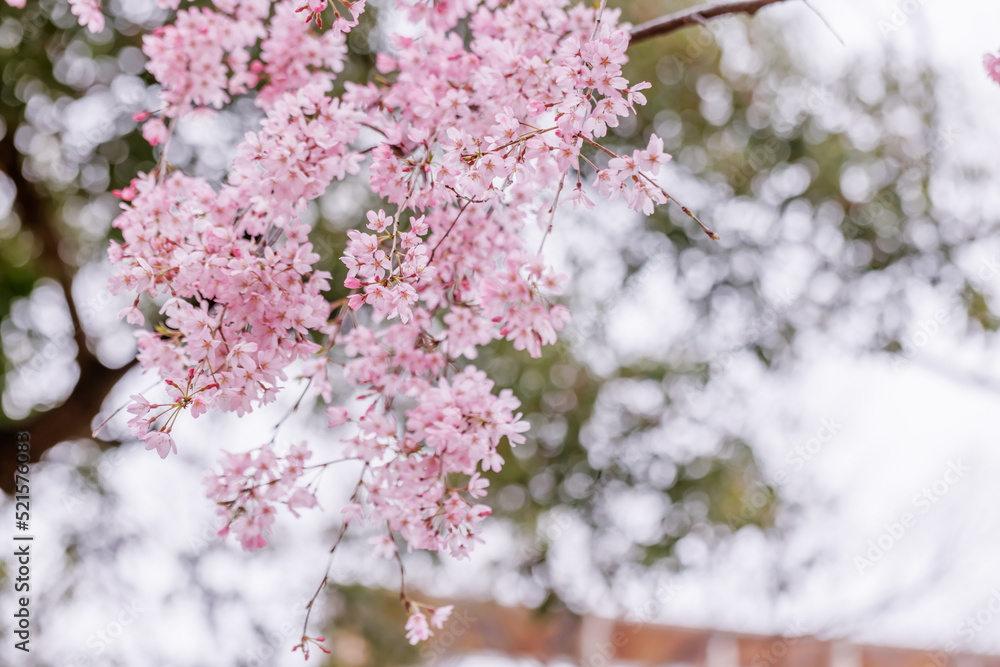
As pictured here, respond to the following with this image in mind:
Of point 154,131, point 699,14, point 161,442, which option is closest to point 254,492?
point 161,442

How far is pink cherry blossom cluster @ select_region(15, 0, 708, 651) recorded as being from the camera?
1122 millimetres

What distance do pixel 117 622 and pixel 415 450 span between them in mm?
3356

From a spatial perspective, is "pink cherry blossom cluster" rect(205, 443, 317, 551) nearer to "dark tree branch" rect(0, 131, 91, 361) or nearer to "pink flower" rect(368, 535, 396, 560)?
"pink flower" rect(368, 535, 396, 560)

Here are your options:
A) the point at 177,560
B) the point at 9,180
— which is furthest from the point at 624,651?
the point at 9,180

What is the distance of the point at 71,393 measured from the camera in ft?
11.5

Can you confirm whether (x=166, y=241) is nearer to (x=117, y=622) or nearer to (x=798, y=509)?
(x=117, y=622)

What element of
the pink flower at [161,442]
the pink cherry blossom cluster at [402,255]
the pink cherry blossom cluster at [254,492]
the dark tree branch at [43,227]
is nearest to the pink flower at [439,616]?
the pink cherry blossom cluster at [402,255]

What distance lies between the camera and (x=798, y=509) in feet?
16.9

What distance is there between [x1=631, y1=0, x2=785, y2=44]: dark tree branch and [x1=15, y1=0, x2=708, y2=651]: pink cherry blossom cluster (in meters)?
0.17

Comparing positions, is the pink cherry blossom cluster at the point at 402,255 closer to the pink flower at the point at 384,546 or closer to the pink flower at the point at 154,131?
the pink flower at the point at 384,546

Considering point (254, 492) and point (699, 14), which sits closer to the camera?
point (254, 492)

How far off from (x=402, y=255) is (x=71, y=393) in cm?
306

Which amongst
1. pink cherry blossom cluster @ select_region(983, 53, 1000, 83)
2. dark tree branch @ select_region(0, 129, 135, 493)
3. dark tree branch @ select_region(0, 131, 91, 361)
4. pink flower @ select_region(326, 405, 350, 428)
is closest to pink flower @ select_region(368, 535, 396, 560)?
pink flower @ select_region(326, 405, 350, 428)

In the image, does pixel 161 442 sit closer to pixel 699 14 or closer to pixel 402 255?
pixel 402 255
